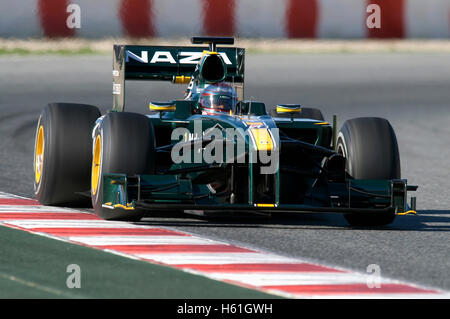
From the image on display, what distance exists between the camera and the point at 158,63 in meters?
11.6

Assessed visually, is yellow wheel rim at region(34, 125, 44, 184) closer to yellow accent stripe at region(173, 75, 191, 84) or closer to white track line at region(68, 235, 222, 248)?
yellow accent stripe at region(173, 75, 191, 84)

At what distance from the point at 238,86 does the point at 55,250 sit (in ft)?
14.5

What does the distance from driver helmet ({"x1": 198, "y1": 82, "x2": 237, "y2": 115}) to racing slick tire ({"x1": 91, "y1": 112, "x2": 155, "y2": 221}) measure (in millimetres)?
1231

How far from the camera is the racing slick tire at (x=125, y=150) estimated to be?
9.10 meters

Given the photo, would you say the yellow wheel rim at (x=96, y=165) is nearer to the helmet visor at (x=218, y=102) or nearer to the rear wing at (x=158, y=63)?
the helmet visor at (x=218, y=102)

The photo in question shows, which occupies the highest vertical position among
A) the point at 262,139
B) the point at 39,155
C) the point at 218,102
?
the point at 218,102

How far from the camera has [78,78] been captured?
968 inches

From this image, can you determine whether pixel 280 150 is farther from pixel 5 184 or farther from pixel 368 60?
pixel 368 60

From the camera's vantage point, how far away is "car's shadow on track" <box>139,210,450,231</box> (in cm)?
949

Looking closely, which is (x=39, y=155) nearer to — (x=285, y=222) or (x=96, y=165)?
(x=96, y=165)

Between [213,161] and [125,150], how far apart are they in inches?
30.0

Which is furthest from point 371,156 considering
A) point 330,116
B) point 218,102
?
point 330,116

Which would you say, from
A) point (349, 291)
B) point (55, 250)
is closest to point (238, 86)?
point (55, 250)

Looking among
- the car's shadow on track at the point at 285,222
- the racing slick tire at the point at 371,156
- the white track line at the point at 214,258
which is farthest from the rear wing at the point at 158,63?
the white track line at the point at 214,258
